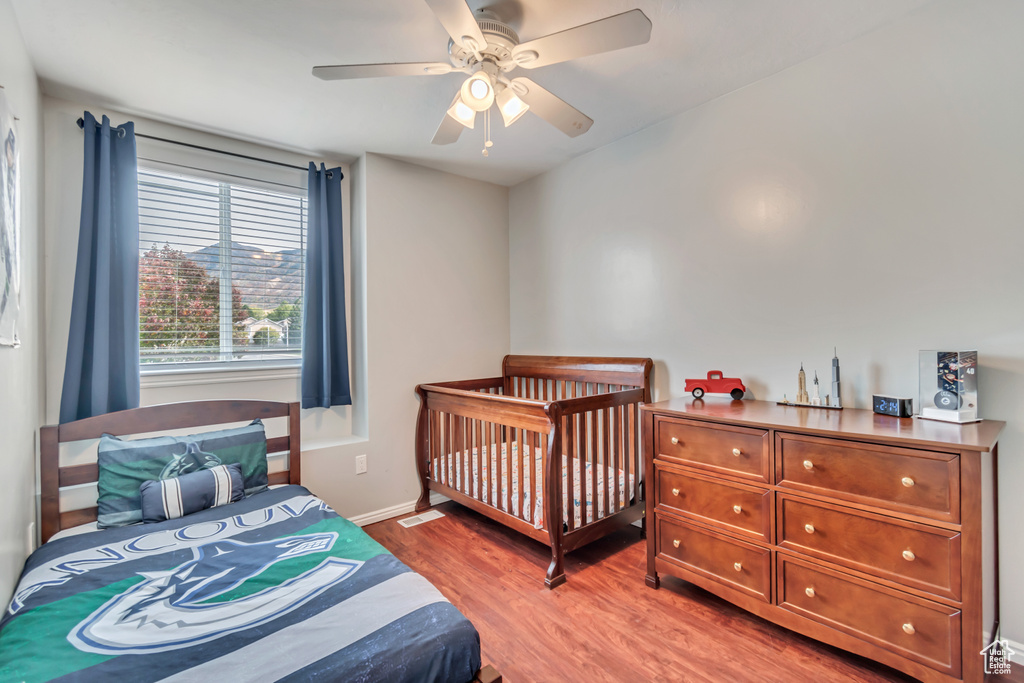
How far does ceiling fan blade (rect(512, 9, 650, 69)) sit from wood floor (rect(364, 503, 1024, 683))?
212 centimetres

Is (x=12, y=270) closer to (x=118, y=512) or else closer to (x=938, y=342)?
(x=118, y=512)

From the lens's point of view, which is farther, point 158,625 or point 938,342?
point 938,342

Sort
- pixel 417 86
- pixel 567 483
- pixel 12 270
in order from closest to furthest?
1. pixel 12 270
2. pixel 417 86
3. pixel 567 483

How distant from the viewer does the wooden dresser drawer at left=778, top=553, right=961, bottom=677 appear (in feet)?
4.60

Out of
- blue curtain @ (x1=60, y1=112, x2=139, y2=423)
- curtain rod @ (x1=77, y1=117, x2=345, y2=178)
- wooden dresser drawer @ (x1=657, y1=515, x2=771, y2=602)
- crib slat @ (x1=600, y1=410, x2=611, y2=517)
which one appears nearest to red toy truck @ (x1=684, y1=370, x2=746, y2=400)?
crib slat @ (x1=600, y1=410, x2=611, y2=517)

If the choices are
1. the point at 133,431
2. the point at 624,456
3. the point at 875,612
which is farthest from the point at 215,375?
the point at 875,612

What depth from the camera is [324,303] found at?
2.95 metres

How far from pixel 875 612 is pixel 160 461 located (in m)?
2.99

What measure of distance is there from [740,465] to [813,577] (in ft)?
1.45

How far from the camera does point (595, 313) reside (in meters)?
3.10

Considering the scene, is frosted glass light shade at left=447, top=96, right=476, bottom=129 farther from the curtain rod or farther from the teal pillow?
the teal pillow

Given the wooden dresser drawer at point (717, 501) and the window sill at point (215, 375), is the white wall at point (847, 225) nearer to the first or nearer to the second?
the wooden dresser drawer at point (717, 501)

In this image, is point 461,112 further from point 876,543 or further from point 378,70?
point 876,543

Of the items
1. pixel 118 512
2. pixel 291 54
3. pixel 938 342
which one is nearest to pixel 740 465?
pixel 938 342
